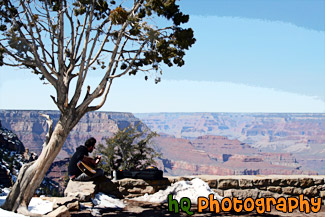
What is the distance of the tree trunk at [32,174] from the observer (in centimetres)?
862

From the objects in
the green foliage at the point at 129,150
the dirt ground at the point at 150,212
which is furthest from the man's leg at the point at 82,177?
the green foliage at the point at 129,150

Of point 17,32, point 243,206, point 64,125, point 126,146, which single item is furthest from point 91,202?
point 126,146

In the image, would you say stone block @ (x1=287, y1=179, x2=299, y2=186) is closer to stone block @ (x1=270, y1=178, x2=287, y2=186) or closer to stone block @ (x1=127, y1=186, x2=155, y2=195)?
stone block @ (x1=270, y1=178, x2=287, y2=186)

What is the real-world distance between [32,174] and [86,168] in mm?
1686

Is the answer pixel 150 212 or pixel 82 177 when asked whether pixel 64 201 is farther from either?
pixel 150 212

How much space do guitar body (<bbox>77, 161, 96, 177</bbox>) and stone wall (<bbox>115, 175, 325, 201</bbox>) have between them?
1.14 meters

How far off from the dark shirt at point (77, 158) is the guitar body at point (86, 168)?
0.11 metres

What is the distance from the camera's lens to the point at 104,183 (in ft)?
35.7

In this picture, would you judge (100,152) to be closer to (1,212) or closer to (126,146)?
(126,146)

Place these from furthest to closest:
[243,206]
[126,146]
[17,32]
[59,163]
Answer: [59,163] → [126,146] → [17,32] → [243,206]

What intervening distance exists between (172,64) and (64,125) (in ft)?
11.5

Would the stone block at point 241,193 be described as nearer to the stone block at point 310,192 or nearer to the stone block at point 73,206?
the stone block at point 310,192

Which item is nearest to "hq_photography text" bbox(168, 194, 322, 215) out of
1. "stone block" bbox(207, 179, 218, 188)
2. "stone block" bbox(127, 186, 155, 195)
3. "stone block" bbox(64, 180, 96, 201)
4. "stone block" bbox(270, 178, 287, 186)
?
"stone block" bbox(270, 178, 287, 186)

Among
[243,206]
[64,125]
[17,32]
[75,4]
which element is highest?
[75,4]
